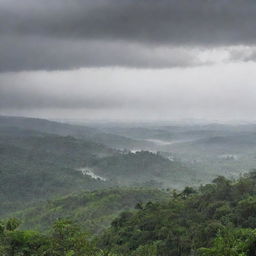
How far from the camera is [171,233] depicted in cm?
9888

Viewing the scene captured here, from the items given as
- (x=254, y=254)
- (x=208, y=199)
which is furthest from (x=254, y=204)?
(x=254, y=254)

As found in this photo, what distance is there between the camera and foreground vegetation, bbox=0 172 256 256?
69.9m

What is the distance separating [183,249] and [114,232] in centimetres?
3839

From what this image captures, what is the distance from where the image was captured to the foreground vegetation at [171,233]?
69.9 metres

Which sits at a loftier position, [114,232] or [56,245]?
[56,245]

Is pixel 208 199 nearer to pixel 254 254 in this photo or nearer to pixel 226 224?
pixel 226 224

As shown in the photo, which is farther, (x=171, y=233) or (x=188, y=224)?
(x=188, y=224)

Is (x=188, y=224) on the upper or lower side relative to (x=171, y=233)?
upper

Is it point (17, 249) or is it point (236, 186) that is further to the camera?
point (236, 186)

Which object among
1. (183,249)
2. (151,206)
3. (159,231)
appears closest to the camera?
(183,249)

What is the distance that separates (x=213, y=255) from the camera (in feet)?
180

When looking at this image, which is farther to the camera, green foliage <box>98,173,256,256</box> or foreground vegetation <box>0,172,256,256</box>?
green foliage <box>98,173,256,256</box>

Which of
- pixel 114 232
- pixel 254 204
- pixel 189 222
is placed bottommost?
pixel 114 232

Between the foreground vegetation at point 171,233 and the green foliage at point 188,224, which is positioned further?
the green foliage at point 188,224
